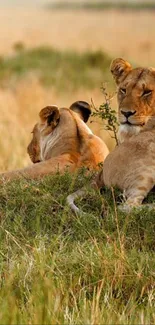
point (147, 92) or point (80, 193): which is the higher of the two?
point (147, 92)

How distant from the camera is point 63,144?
657 centimetres

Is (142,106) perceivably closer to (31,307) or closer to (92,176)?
(92,176)

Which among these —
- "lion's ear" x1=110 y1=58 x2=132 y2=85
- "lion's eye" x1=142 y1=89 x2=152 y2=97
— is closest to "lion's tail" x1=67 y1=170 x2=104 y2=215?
"lion's eye" x1=142 y1=89 x2=152 y2=97

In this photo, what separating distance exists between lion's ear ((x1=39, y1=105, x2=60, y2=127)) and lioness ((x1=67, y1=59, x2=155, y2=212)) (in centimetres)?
59

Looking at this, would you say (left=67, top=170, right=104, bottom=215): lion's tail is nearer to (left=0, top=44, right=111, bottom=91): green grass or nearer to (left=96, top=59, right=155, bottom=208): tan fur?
(left=96, top=59, right=155, bottom=208): tan fur

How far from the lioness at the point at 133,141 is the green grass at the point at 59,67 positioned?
428 inches

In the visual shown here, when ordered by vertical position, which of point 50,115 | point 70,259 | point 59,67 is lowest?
point 59,67

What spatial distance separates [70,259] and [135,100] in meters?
1.45

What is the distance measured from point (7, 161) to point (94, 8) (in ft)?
173

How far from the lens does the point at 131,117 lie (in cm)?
588

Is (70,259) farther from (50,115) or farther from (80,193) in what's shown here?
(50,115)

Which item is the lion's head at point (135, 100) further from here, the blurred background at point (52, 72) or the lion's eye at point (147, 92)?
the blurred background at point (52, 72)

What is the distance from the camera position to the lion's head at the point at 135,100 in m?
5.88

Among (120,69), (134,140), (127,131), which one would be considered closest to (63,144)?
(120,69)
